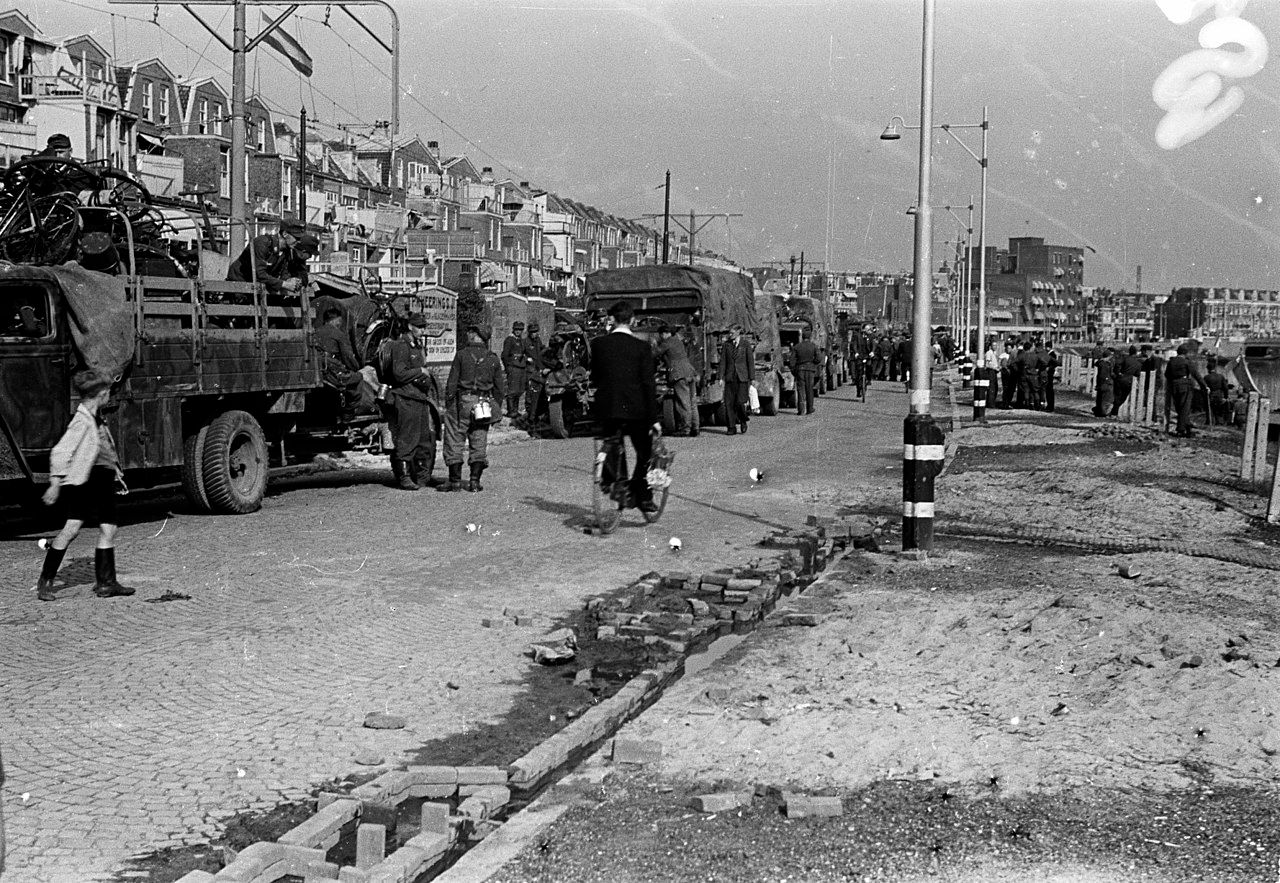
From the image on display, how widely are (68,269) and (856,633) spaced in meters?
7.89

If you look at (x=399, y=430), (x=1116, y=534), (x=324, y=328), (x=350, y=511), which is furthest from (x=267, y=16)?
(x=1116, y=534)

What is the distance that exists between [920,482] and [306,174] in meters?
58.5

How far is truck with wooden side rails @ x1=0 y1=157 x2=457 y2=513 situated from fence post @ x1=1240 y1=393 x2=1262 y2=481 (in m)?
10.0

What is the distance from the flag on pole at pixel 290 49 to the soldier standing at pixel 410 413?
9379 mm

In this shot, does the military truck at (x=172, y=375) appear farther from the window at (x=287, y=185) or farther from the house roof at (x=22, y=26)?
the window at (x=287, y=185)

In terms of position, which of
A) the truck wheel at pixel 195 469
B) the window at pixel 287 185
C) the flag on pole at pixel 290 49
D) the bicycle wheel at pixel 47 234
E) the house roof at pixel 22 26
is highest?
the house roof at pixel 22 26

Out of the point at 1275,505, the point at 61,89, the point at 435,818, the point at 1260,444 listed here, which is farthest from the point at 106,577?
the point at 61,89

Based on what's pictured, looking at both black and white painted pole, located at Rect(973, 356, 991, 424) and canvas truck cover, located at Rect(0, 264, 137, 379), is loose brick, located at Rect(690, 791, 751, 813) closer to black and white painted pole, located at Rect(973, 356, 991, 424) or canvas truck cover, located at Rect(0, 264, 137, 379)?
canvas truck cover, located at Rect(0, 264, 137, 379)

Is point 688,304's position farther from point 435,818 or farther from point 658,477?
point 435,818

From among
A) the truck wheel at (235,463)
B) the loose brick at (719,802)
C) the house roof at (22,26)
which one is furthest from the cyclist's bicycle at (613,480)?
the house roof at (22,26)

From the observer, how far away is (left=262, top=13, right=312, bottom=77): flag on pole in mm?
23641

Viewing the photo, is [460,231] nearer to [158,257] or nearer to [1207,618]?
[158,257]

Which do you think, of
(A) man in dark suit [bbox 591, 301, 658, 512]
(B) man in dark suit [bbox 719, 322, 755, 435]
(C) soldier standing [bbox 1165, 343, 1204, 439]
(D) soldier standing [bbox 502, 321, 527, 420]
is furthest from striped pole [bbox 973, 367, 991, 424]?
→ (A) man in dark suit [bbox 591, 301, 658, 512]

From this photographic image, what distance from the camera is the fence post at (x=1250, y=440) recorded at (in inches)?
699
